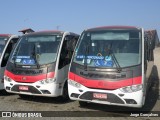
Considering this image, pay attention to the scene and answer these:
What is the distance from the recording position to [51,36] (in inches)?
365

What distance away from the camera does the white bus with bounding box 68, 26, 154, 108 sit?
7.09m

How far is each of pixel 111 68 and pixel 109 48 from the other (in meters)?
0.71

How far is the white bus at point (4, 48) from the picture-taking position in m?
9.70

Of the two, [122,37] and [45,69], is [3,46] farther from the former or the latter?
[122,37]

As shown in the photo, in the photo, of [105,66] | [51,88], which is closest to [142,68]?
[105,66]

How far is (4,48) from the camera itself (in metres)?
10.1

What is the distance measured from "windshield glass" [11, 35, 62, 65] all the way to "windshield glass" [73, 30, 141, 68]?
42.4 inches

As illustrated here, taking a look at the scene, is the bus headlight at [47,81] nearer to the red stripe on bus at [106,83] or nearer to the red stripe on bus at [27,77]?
the red stripe on bus at [27,77]

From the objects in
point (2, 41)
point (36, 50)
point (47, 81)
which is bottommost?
point (47, 81)

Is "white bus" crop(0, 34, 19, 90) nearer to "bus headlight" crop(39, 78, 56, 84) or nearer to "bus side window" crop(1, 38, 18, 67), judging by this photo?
"bus side window" crop(1, 38, 18, 67)

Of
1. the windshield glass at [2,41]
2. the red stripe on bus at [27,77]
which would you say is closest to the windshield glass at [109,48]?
the red stripe on bus at [27,77]

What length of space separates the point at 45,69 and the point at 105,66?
2023 millimetres

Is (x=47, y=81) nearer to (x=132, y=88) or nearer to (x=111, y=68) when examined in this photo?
(x=111, y=68)

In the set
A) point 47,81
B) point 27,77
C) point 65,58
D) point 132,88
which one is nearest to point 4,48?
point 27,77
